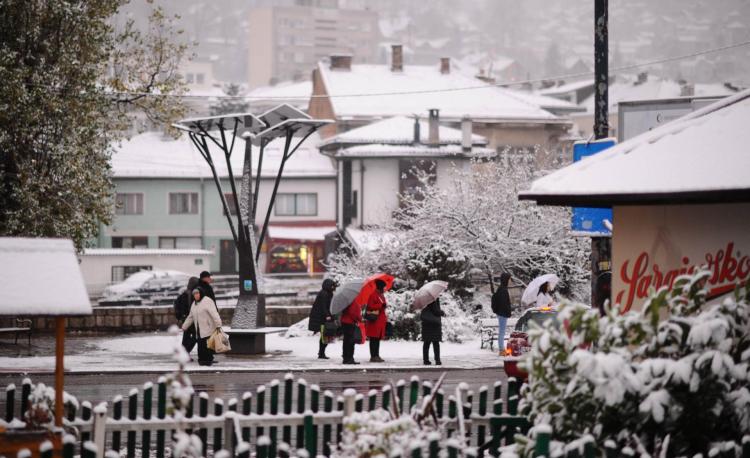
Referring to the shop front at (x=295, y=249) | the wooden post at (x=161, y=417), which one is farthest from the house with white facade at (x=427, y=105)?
the wooden post at (x=161, y=417)

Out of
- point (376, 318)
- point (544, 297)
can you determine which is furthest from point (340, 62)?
point (376, 318)

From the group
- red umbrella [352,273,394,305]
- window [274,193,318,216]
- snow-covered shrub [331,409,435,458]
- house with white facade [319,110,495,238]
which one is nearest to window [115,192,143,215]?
window [274,193,318,216]

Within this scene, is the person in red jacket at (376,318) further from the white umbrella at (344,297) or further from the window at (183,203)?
the window at (183,203)

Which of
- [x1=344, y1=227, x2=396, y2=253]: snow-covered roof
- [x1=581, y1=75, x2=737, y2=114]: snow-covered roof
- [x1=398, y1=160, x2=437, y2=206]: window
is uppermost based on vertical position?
[x1=581, y1=75, x2=737, y2=114]: snow-covered roof

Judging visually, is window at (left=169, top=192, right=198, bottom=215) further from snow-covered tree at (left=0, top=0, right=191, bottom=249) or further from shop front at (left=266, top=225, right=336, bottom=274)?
snow-covered tree at (left=0, top=0, right=191, bottom=249)

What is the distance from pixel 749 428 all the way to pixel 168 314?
24.8m

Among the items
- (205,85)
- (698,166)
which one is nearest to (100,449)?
(698,166)

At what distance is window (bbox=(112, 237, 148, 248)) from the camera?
66188 millimetres

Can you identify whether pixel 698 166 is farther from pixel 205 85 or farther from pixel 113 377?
pixel 205 85

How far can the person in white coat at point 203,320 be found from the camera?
68.7ft

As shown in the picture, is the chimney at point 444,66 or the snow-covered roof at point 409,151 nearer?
the snow-covered roof at point 409,151

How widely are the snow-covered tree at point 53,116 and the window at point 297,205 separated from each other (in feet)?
130

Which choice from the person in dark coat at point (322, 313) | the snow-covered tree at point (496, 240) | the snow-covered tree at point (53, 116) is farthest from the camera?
the snow-covered tree at point (496, 240)

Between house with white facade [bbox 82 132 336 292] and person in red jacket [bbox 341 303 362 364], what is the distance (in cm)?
4304
